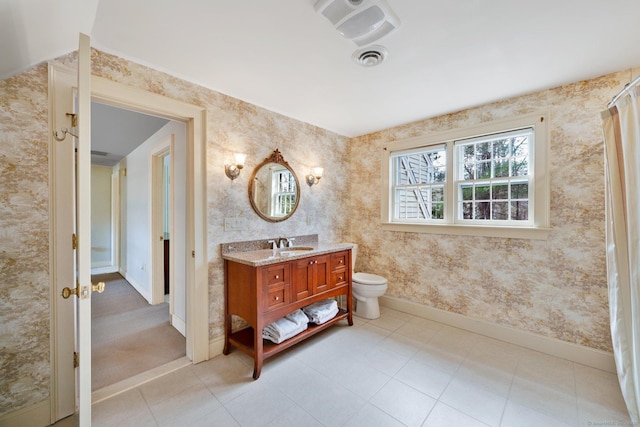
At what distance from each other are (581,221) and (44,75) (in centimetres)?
399

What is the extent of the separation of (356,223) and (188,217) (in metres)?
2.26

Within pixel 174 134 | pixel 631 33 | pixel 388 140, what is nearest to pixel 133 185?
pixel 174 134

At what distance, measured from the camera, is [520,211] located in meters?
2.45

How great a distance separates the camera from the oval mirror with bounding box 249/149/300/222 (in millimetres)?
2527

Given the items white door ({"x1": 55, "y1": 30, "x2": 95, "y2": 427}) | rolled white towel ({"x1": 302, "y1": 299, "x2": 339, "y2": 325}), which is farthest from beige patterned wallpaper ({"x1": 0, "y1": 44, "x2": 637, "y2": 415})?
rolled white towel ({"x1": 302, "y1": 299, "x2": 339, "y2": 325})

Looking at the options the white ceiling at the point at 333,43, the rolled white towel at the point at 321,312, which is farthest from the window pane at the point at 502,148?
the rolled white towel at the point at 321,312

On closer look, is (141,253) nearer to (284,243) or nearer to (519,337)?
(284,243)

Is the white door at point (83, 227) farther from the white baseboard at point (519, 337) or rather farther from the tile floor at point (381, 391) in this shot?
the white baseboard at point (519, 337)

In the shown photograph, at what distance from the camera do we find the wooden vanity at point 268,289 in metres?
1.95

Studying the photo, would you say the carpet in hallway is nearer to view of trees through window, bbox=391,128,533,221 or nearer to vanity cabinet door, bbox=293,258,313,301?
vanity cabinet door, bbox=293,258,313,301

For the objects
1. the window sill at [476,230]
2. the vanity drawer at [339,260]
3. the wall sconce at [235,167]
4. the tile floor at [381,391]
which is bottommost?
the tile floor at [381,391]

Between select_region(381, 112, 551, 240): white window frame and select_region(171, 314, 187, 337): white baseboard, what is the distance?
2.60m

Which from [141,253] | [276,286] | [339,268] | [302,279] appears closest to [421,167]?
[339,268]

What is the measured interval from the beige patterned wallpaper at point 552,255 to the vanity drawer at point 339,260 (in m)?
0.89
